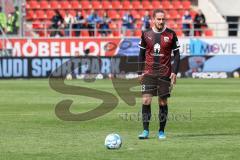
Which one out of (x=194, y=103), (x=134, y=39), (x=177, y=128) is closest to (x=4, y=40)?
(x=134, y=39)

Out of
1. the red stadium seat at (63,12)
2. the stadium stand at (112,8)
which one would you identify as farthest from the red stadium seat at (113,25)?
the red stadium seat at (63,12)

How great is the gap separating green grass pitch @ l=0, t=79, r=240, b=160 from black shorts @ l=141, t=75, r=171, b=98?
2.76 ft

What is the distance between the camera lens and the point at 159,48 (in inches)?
510

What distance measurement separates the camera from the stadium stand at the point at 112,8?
43219 millimetres

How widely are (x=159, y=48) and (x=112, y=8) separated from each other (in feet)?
106

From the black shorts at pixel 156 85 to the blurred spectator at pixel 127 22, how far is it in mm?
26678

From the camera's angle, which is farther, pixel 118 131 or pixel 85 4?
pixel 85 4

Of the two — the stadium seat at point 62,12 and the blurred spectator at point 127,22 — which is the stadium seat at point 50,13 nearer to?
the stadium seat at point 62,12

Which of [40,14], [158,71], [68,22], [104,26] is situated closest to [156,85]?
[158,71]

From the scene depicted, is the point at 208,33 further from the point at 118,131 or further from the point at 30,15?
the point at 118,131

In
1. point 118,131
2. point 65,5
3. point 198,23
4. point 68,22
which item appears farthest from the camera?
point 65,5

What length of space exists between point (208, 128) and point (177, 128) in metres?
0.64

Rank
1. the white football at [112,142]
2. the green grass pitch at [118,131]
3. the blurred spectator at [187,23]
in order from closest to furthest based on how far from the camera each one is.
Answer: the green grass pitch at [118,131], the white football at [112,142], the blurred spectator at [187,23]

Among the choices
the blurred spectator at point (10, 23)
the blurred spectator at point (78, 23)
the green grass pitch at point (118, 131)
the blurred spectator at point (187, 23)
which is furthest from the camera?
the blurred spectator at point (187, 23)
